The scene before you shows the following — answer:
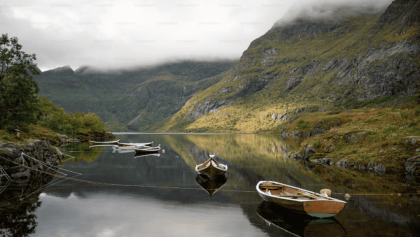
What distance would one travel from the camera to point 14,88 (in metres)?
38.6

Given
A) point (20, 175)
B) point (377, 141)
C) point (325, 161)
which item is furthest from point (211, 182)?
point (377, 141)

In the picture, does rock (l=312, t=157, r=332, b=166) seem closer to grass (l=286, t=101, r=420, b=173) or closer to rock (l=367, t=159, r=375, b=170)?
grass (l=286, t=101, r=420, b=173)

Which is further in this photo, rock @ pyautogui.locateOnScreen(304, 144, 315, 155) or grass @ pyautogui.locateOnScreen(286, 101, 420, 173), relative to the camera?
rock @ pyautogui.locateOnScreen(304, 144, 315, 155)

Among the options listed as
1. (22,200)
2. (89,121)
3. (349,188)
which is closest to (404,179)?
(349,188)

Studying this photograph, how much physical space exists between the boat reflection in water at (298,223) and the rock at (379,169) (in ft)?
78.4

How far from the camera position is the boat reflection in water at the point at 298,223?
16125mm

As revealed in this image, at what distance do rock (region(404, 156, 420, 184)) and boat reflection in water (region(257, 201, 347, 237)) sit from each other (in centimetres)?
2208

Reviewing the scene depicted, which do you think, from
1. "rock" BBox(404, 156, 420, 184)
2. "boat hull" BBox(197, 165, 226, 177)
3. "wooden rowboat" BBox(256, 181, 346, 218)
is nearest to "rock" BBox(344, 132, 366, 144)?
"rock" BBox(404, 156, 420, 184)

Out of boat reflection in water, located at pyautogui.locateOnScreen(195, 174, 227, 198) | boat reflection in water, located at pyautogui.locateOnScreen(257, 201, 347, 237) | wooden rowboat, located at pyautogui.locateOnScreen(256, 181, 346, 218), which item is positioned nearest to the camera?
boat reflection in water, located at pyautogui.locateOnScreen(257, 201, 347, 237)

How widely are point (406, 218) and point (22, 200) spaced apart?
34732mm

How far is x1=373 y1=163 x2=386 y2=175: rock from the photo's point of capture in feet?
117

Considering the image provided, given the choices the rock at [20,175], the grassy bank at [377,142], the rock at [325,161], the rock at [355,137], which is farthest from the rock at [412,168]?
the rock at [20,175]

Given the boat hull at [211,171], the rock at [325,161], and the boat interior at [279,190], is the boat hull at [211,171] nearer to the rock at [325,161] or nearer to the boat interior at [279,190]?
the boat interior at [279,190]

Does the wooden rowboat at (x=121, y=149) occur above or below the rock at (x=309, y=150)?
below
